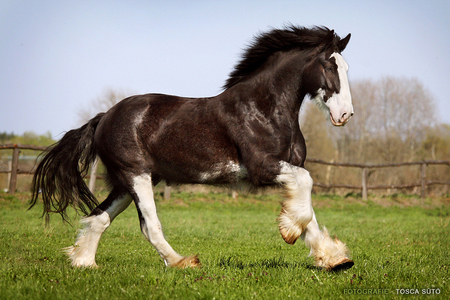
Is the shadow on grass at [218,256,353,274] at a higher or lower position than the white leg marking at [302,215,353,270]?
lower

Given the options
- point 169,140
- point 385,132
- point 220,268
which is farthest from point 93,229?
point 385,132

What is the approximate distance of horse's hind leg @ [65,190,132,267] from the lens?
451cm

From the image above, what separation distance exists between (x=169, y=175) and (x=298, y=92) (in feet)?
5.30

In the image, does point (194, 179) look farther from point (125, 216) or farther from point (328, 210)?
point (328, 210)

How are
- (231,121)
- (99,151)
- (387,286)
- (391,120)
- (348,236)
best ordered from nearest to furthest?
1. (387,286)
2. (231,121)
3. (99,151)
4. (348,236)
5. (391,120)

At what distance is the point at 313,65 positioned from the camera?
4215mm

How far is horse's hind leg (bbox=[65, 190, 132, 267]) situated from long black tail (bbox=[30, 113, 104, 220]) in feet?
1.25

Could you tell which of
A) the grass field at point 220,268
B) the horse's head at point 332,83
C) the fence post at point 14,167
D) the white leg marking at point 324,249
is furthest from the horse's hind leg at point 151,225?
the fence post at point 14,167

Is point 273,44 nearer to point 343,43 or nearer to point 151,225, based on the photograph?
point 343,43

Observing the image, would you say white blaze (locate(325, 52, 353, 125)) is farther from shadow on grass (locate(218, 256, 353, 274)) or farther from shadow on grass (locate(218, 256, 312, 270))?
shadow on grass (locate(218, 256, 312, 270))

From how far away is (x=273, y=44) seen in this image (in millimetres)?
4484

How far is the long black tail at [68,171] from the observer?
195 inches

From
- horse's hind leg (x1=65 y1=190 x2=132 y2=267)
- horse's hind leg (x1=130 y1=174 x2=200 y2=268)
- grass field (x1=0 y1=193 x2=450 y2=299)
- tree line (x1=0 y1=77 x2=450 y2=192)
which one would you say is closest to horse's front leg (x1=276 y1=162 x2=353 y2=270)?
grass field (x1=0 y1=193 x2=450 y2=299)

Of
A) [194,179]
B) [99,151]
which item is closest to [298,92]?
[194,179]
